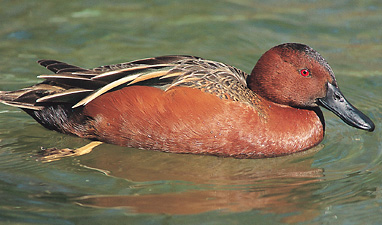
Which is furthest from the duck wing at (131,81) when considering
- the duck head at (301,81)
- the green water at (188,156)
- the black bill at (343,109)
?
the black bill at (343,109)

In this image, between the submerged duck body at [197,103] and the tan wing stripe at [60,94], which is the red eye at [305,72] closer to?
the submerged duck body at [197,103]

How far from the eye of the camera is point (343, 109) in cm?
722

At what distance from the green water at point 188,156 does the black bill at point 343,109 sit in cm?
36

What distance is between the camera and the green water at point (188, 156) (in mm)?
5824

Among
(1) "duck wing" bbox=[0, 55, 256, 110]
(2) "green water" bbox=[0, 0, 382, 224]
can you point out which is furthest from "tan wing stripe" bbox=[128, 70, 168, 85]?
(2) "green water" bbox=[0, 0, 382, 224]

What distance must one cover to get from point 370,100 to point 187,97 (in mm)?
3242

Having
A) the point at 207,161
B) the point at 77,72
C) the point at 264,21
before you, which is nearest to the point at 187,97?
the point at 207,161

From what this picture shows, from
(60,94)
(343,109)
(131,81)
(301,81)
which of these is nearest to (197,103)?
(131,81)

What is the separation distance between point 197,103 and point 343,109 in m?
1.83

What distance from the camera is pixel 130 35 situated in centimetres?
1031

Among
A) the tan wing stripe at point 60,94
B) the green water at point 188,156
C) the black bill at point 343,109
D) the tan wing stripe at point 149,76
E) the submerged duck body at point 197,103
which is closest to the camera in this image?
the green water at point 188,156

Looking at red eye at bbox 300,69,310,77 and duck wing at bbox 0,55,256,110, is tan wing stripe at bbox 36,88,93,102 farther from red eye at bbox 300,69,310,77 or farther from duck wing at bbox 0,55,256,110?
red eye at bbox 300,69,310,77

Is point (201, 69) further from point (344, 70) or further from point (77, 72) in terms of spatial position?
point (344, 70)

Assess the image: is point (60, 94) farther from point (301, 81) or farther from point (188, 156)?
point (301, 81)
